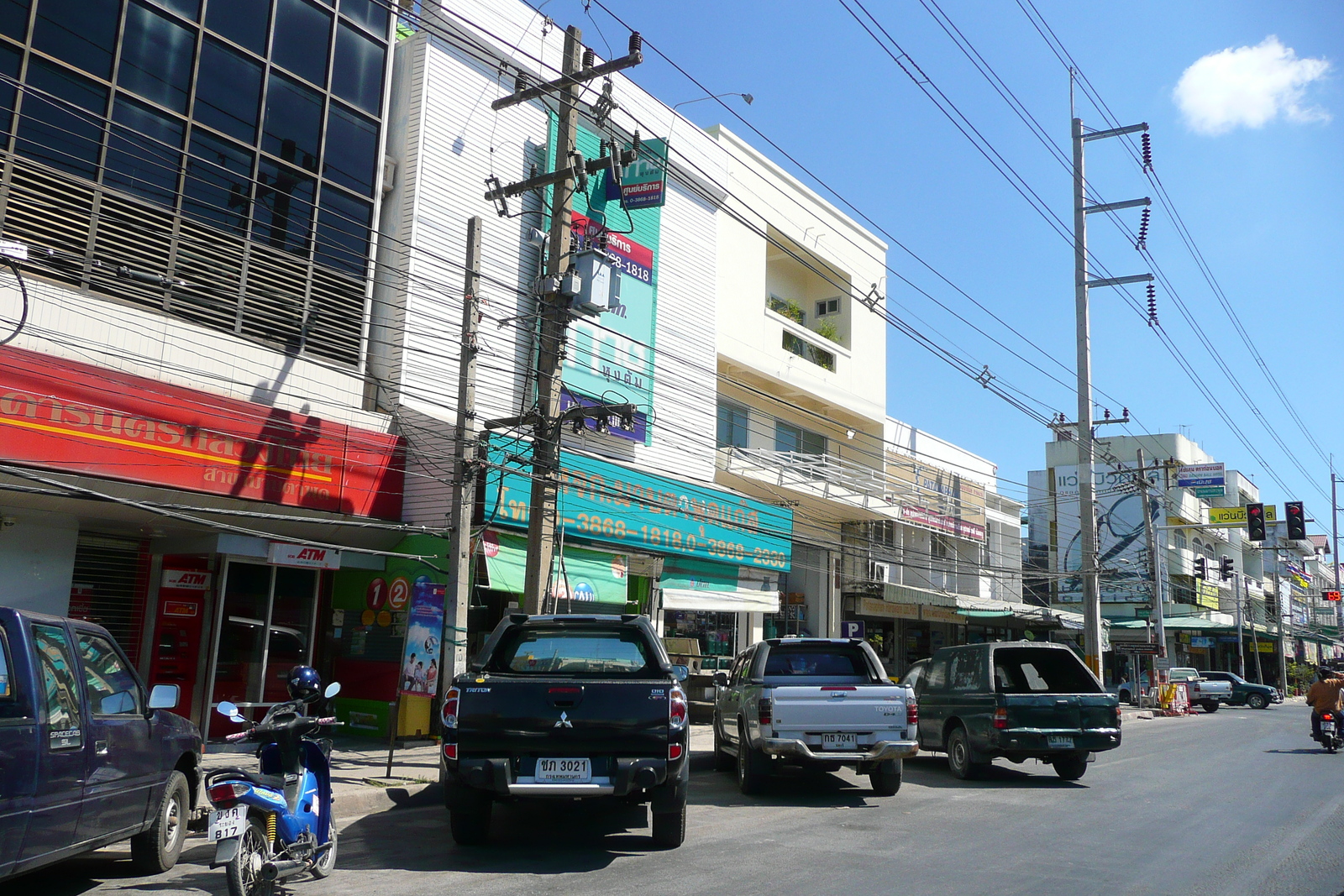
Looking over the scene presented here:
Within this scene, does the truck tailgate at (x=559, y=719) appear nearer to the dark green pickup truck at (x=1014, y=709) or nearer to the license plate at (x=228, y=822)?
the license plate at (x=228, y=822)

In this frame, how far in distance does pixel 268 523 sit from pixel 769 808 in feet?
27.7

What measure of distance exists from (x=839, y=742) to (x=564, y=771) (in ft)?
13.4

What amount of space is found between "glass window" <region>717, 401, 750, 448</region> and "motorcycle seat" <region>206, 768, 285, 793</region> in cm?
1917

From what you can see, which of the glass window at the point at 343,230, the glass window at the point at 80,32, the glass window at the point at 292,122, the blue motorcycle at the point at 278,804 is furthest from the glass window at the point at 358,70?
the blue motorcycle at the point at 278,804

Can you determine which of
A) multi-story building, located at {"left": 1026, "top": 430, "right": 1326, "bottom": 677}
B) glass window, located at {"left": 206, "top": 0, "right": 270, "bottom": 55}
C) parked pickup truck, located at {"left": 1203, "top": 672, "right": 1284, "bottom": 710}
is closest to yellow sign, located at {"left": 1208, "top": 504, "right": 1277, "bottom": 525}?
multi-story building, located at {"left": 1026, "top": 430, "right": 1326, "bottom": 677}

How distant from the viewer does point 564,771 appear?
749 cm

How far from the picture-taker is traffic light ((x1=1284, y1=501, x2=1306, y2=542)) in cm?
3772

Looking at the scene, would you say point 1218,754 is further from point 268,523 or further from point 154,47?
point 154,47

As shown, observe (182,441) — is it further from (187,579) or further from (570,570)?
(570,570)

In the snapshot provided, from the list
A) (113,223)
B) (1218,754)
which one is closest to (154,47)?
(113,223)

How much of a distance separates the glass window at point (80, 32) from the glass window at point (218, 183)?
4.62 ft

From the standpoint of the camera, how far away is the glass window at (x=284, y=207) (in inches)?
568

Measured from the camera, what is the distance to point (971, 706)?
1294cm

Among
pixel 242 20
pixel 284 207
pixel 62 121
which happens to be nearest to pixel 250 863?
pixel 62 121
